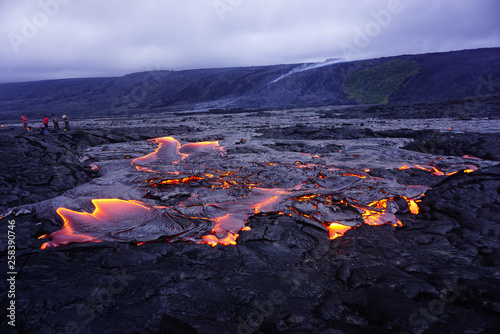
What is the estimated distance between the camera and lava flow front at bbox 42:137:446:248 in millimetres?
4855

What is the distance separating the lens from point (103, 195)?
6.85 meters

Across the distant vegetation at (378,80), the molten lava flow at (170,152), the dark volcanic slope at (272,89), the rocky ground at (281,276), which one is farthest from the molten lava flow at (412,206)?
the distant vegetation at (378,80)

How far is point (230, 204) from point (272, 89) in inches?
2493

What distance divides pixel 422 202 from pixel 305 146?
728 centimetres

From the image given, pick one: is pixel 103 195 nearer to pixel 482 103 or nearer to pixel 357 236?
pixel 357 236

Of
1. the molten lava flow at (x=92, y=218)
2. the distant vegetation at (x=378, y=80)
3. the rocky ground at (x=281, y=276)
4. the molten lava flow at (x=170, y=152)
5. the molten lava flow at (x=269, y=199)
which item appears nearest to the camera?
the rocky ground at (x=281, y=276)

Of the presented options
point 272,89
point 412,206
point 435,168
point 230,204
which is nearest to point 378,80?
point 272,89

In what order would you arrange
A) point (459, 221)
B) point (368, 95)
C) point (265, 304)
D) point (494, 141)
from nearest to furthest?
point (265, 304)
point (459, 221)
point (494, 141)
point (368, 95)

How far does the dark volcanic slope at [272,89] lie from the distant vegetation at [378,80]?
270mm

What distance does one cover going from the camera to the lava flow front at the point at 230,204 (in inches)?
191

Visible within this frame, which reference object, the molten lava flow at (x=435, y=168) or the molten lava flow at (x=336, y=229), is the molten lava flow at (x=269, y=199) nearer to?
the molten lava flow at (x=336, y=229)

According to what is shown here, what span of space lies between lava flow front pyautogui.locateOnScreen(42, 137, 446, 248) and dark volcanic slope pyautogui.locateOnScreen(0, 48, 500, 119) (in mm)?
41032

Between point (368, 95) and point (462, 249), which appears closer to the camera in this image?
point (462, 249)

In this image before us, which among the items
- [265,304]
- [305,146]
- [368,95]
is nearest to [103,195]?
[265,304]
